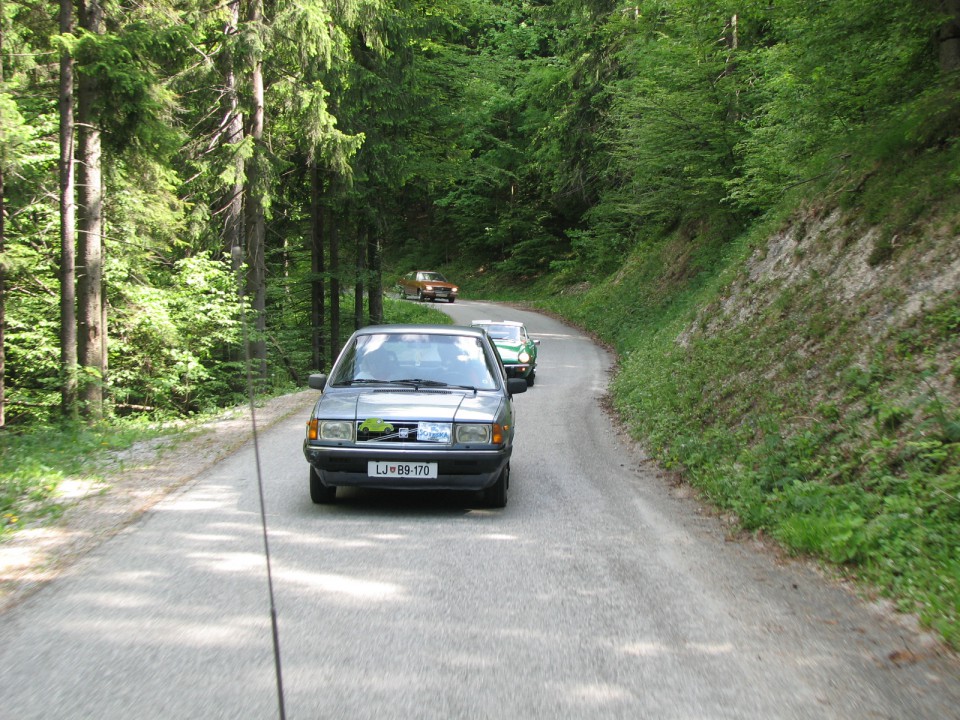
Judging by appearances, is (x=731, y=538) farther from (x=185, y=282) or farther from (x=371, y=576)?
(x=185, y=282)

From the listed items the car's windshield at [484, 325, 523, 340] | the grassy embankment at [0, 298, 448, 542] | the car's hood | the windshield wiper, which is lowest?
the grassy embankment at [0, 298, 448, 542]

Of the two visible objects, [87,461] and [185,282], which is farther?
[185,282]

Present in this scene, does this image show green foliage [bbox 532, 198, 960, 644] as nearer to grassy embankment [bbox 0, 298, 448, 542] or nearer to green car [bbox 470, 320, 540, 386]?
green car [bbox 470, 320, 540, 386]

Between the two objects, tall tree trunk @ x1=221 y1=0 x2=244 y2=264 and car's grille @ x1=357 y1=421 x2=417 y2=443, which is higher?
tall tree trunk @ x1=221 y1=0 x2=244 y2=264

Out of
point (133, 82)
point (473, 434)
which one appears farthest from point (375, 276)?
point (473, 434)

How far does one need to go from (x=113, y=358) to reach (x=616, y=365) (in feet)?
41.5

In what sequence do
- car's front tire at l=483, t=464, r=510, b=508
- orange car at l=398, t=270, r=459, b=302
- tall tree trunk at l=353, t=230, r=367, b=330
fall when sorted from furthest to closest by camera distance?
1. orange car at l=398, t=270, r=459, b=302
2. tall tree trunk at l=353, t=230, r=367, b=330
3. car's front tire at l=483, t=464, r=510, b=508

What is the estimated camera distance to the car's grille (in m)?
6.80

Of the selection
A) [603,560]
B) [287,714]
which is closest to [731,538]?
[603,560]

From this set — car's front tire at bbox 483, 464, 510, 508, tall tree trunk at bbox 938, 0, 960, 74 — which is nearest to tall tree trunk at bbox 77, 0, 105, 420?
car's front tire at bbox 483, 464, 510, 508

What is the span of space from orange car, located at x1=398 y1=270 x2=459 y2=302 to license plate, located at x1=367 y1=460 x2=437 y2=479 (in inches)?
1554

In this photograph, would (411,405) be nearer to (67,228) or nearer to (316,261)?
(67,228)

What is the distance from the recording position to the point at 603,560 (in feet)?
18.8

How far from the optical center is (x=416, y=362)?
799 cm
